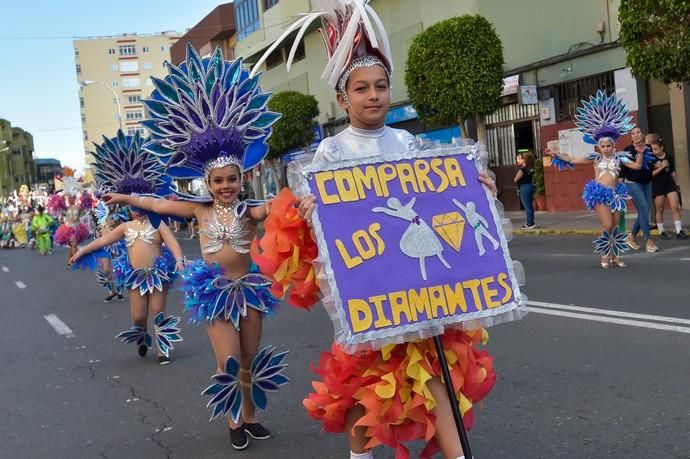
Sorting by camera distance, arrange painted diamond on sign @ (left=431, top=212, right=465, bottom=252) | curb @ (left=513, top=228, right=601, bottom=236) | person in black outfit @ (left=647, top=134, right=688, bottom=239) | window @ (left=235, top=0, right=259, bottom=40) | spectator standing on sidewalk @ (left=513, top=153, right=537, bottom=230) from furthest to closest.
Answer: window @ (left=235, top=0, right=259, bottom=40), spectator standing on sidewalk @ (left=513, top=153, right=537, bottom=230), curb @ (left=513, top=228, right=601, bottom=236), person in black outfit @ (left=647, top=134, right=688, bottom=239), painted diamond on sign @ (left=431, top=212, right=465, bottom=252)

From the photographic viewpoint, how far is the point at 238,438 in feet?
15.8

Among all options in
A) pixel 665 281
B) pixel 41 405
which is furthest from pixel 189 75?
pixel 665 281

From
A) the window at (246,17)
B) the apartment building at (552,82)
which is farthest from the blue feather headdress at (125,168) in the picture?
the window at (246,17)

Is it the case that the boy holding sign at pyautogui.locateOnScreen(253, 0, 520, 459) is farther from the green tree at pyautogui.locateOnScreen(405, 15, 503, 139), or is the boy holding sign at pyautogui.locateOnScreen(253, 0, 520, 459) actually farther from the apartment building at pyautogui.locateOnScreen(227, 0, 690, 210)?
the green tree at pyautogui.locateOnScreen(405, 15, 503, 139)

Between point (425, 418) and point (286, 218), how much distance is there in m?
1.01

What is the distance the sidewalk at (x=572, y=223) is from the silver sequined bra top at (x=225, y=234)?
438 inches

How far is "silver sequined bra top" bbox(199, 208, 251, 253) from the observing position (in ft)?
16.1

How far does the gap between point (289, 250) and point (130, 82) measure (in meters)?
138

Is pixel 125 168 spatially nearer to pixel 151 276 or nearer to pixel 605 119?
pixel 151 276

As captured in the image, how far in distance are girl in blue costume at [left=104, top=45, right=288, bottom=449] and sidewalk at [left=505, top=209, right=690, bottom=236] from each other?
11099 millimetres

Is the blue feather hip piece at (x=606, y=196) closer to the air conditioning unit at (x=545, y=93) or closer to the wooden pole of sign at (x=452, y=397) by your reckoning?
the wooden pole of sign at (x=452, y=397)

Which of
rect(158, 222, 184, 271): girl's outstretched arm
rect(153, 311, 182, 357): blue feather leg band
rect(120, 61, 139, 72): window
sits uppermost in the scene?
rect(120, 61, 139, 72): window

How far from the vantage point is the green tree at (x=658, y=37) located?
559 inches

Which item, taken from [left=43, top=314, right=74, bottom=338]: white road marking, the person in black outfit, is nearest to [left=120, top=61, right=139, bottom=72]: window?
the person in black outfit
